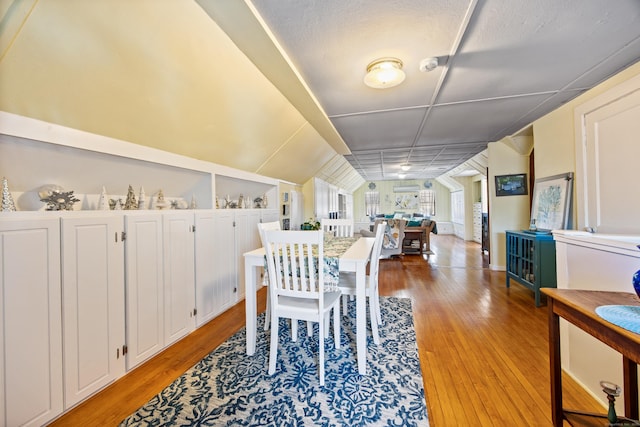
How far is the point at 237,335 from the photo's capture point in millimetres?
2312

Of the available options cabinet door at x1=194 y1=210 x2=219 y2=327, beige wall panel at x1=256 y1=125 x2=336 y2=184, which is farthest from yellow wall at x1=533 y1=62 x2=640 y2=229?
cabinet door at x1=194 y1=210 x2=219 y2=327

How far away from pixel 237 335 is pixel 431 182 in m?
9.96

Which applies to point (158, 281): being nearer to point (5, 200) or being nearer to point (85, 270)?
point (85, 270)

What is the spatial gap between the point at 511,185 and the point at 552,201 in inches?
59.3

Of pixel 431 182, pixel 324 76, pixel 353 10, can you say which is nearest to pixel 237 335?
pixel 324 76

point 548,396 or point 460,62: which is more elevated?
point 460,62

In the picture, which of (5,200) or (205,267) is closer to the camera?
(5,200)

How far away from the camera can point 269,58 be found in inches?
73.9

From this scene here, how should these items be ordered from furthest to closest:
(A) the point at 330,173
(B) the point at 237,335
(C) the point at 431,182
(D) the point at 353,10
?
(C) the point at 431,182 < (A) the point at 330,173 < (B) the point at 237,335 < (D) the point at 353,10

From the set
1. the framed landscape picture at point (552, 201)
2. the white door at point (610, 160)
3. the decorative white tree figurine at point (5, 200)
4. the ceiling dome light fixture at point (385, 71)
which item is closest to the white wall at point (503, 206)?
the framed landscape picture at point (552, 201)

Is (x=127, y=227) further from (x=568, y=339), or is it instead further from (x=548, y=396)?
(x=568, y=339)

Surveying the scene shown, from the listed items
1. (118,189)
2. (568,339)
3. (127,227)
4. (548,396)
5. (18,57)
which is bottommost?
(548,396)

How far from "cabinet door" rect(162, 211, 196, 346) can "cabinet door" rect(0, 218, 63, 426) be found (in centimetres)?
74

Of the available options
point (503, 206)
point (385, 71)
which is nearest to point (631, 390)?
point (385, 71)
